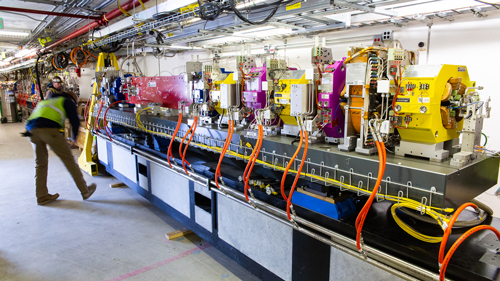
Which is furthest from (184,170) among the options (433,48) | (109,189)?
(433,48)

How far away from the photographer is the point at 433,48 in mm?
3203

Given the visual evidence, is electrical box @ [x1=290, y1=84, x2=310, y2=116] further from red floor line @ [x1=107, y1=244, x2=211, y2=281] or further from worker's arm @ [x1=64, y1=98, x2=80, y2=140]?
worker's arm @ [x1=64, y1=98, x2=80, y2=140]

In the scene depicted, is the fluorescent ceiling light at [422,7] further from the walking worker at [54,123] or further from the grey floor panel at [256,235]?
the walking worker at [54,123]

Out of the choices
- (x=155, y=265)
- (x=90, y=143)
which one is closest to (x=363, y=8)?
(x=155, y=265)

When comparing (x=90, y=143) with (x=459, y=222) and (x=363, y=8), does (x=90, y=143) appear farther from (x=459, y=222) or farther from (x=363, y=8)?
(x=459, y=222)

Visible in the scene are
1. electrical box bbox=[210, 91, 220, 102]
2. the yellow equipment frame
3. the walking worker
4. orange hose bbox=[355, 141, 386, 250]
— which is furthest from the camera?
the yellow equipment frame

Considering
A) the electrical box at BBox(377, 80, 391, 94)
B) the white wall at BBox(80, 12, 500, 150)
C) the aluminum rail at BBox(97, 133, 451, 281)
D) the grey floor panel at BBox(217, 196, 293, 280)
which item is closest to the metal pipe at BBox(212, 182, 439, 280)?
the aluminum rail at BBox(97, 133, 451, 281)

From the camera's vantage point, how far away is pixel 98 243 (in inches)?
126

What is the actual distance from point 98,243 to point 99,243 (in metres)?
0.01

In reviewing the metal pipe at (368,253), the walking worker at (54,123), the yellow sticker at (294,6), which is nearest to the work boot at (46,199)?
the walking worker at (54,123)

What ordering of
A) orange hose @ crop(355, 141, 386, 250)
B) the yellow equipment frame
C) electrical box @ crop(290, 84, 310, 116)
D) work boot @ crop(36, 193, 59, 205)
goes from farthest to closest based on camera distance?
the yellow equipment frame → work boot @ crop(36, 193, 59, 205) → electrical box @ crop(290, 84, 310, 116) → orange hose @ crop(355, 141, 386, 250)

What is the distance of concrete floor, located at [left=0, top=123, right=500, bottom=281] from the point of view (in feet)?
8.93

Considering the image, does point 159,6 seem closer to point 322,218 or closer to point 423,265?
point 322,218

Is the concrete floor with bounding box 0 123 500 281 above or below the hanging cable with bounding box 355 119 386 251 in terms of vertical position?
below
